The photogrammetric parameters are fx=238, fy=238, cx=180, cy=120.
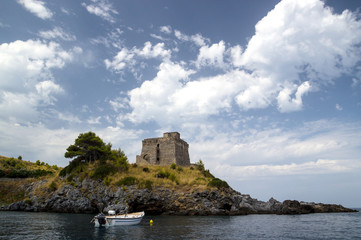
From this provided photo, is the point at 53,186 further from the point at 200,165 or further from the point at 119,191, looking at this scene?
the point at 200,165

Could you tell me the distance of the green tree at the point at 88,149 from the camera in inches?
1762

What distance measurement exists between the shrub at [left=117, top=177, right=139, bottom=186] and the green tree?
770cm

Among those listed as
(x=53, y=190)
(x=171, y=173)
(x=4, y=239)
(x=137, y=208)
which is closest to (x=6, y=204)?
(x=53, y=190)

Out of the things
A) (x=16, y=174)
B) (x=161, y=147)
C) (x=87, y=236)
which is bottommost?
(x=87, y=236)

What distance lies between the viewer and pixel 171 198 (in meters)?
37.4

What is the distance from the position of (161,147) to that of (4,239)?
140ft

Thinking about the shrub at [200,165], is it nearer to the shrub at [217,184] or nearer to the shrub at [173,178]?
the shrub at [173,178]

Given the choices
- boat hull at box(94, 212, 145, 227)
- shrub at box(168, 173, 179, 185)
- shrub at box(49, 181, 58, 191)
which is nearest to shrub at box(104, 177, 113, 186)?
shrub at box(49, 181, 58, 191)

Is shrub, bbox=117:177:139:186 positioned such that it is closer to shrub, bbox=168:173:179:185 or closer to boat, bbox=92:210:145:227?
shrub, bbox=168:173:179:185

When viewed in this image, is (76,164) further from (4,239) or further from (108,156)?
(4,239)

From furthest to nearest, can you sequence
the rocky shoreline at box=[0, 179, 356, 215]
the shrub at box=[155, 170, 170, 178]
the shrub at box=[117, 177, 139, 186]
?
the shrub at box=[155, 170, 170, 178] < the shrub at box=[117, 177, 139, 186] < the rocky shoreline at box=[0, 179, 356, 215]

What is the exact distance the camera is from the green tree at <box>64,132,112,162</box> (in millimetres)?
44750

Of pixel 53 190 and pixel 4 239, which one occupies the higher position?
pixel 53 190

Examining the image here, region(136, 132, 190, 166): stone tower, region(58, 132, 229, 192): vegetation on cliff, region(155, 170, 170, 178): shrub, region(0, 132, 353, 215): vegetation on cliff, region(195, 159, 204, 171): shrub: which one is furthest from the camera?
region(136, 132, 190, 166): stone tower
